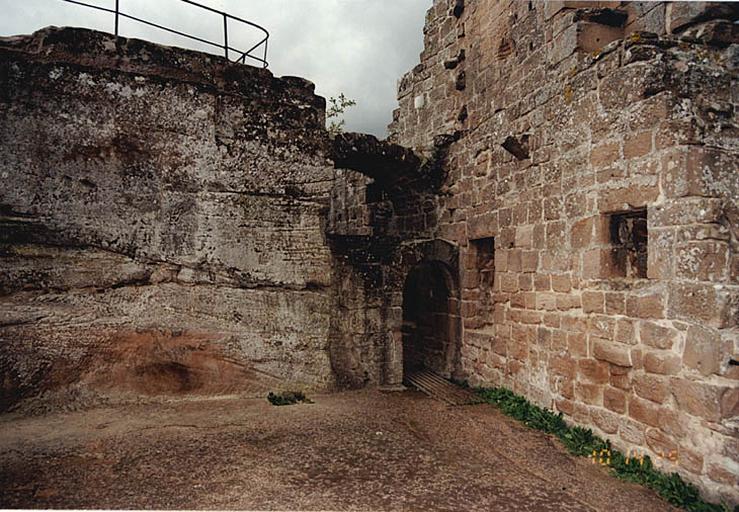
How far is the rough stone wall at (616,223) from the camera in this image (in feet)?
11.9

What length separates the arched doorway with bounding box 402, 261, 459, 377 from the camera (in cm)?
725

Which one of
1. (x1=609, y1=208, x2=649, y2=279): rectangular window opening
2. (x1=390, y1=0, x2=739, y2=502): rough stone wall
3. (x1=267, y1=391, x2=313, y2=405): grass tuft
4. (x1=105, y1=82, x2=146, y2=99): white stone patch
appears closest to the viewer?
(x1=390, y1=0, x2=739, y2=502): rough stone wall

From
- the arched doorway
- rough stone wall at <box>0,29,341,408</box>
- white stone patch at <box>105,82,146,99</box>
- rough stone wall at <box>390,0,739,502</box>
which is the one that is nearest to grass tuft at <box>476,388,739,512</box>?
rough stone wall at <box>390,0,739,502</box>

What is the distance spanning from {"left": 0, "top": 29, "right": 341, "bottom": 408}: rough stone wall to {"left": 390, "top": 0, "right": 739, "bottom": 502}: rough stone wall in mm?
2135

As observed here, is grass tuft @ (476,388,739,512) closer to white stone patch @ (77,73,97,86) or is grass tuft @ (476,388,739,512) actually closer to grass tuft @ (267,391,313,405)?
grass tuft @ (267,391,313,405)

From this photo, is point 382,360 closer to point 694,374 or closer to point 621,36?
point 694,374

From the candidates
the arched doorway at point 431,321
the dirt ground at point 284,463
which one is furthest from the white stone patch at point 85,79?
the arched doorway at point 431,321

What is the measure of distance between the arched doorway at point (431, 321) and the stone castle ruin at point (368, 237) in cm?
58

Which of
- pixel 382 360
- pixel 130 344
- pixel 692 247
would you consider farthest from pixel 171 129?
pixel 692 247

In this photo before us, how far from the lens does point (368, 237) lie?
21.0 feet

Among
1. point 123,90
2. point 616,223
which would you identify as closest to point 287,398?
point 123,90

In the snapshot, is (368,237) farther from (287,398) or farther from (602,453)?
(602,453)

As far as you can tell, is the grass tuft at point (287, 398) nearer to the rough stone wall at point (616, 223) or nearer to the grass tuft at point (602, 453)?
the grass tuft at point (602, 453)

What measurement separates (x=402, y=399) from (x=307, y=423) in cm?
153
